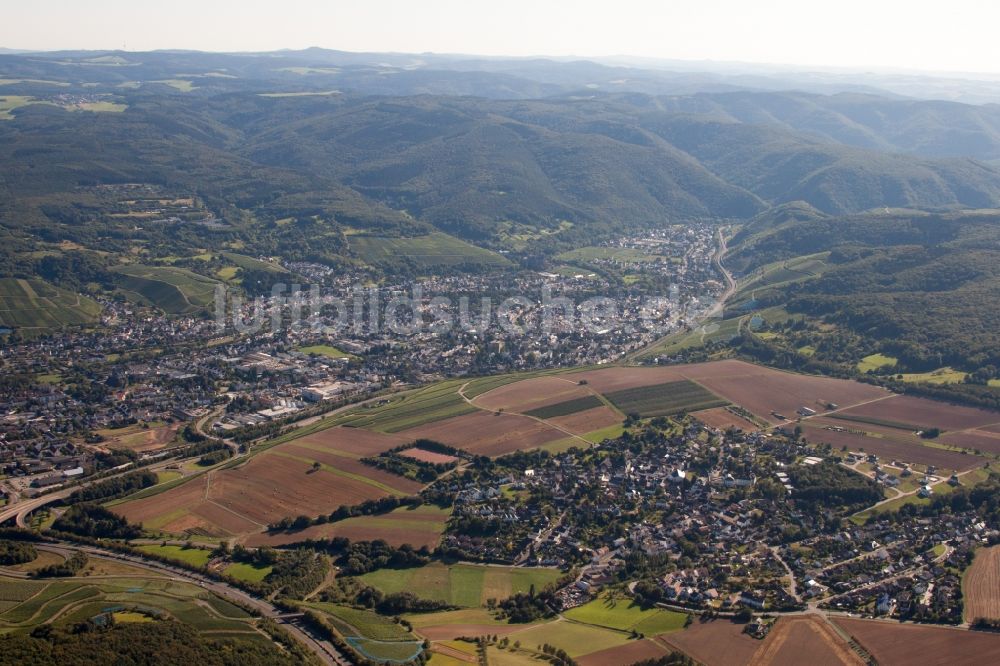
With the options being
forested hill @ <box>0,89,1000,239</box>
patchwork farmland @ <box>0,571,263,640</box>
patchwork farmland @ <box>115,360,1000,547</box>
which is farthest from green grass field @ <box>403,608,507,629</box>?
forested hill @ <box>0,89,1000,239</box>

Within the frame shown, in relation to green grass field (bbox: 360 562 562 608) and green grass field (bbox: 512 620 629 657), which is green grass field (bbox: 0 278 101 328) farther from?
green grass field (bbox: 512 620 629 657)

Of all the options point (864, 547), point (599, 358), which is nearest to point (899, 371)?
point (599, 358)

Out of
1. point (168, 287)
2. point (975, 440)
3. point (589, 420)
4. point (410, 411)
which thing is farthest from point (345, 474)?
point (168, 287)

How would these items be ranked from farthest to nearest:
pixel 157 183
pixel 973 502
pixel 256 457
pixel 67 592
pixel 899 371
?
pixel 157 183
pixel 899 371
pixel 256 457
pixel 973 502
pixel 67 592

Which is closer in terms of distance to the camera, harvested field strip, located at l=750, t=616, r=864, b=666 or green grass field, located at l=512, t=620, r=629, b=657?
harvested field strip, located at l=750, t=616, r=864, b=666

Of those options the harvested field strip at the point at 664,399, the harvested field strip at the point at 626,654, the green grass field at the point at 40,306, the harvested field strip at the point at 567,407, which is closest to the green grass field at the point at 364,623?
the harvested field strip at the point at 626,654

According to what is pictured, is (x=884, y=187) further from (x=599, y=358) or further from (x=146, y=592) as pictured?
(x=146, y=592)

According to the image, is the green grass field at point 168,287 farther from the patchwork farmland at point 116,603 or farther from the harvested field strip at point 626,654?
the harvested field strip at point 626,654
